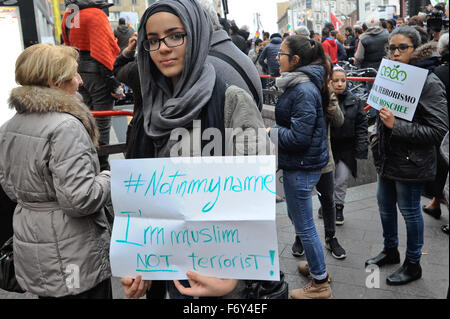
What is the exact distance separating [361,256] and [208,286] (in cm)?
274

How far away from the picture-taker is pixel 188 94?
5.48ft

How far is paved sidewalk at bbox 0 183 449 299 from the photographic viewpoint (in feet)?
10.4

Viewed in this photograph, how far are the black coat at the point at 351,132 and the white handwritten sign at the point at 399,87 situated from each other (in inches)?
42.7

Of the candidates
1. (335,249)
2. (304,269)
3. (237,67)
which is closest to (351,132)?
(335,249)

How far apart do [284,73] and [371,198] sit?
3.08 m

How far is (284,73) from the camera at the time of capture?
10.5 ft

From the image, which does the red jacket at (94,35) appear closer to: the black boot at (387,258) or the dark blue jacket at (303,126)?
the dark blue jacket at (303,126)

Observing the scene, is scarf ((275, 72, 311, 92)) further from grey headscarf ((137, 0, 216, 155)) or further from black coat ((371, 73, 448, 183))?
grey headscarf ((137, 0, 216, 155))

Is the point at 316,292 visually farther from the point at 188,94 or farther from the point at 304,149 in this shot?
the point at 188,94

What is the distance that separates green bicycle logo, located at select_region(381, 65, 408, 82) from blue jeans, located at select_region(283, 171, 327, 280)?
91 cm

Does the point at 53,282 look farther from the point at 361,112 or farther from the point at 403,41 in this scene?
the point at 361,112

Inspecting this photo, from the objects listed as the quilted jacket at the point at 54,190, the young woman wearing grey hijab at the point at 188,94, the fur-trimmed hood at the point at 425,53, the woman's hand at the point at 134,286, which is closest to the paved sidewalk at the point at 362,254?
the fur-trimmed hood at the point at 425,53

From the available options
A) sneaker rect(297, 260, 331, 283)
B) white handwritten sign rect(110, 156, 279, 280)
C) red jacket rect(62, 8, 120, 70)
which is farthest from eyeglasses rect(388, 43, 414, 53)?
red jacket rect(62, 8, 120, 70)
